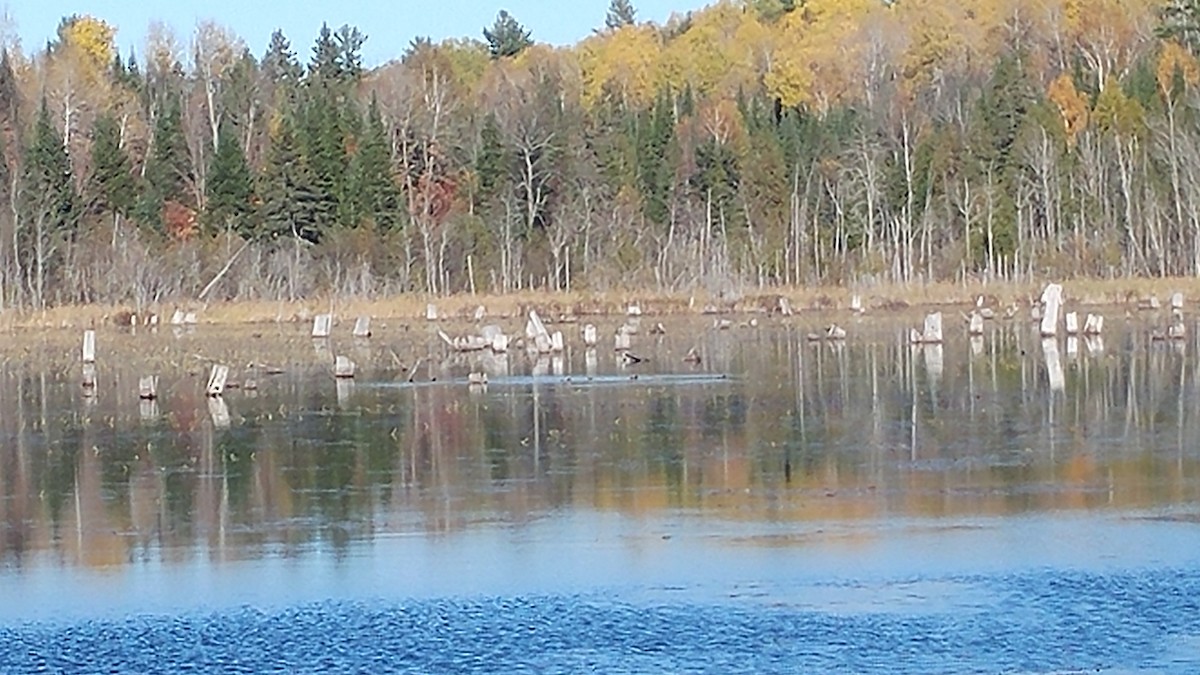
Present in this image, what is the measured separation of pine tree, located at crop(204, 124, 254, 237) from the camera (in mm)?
77438

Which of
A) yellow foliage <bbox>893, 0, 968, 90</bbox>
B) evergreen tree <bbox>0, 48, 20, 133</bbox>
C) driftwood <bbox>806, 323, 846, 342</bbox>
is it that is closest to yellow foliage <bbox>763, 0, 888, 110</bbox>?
yellow foliage <bbox>893, 0, 968, 90</bbox>

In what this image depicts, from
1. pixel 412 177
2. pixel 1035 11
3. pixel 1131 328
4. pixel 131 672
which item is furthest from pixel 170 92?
pixel 131 672

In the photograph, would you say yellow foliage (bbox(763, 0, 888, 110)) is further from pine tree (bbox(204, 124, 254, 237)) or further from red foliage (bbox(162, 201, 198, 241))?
red foliage (bbox(162, 201, 198, 241))

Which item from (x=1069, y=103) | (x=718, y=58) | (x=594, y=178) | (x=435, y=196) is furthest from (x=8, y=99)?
(x=1069, y=103)

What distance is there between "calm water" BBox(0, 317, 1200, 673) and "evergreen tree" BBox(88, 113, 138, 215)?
45535 mm

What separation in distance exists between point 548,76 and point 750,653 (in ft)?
267

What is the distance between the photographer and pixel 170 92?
3570 inches

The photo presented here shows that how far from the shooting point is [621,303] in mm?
67938

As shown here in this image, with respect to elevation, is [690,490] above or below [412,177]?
below

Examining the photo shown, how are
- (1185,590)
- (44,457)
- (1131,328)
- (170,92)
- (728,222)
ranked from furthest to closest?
(170,92) → (728,222) → (1131,328) → (44,457) → (1185,590)

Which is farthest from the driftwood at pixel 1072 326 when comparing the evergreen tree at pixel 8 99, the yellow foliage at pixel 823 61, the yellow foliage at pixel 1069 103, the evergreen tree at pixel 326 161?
the yellow foliage at pixel 823 61

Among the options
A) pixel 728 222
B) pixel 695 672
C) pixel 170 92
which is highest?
pixel 170 92

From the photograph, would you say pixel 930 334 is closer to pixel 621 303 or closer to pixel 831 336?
pixel 831 336

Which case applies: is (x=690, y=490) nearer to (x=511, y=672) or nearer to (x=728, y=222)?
(x=511, y=672)
